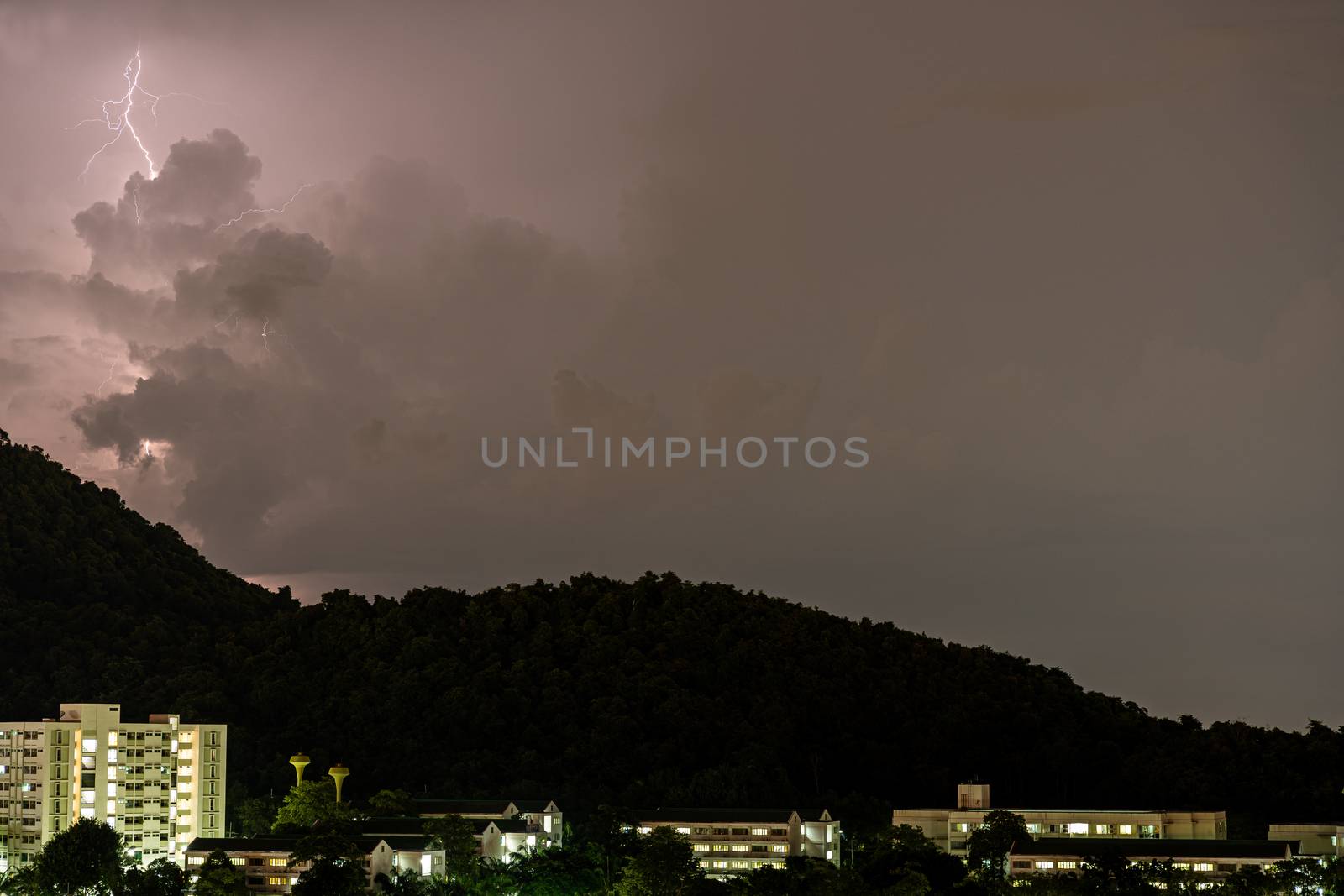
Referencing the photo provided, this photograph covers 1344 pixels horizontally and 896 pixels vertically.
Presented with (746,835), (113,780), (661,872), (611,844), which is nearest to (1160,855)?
(746,835)

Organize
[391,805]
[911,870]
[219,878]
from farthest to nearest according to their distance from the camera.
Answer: [391,805]
[911,870]
[219,878]

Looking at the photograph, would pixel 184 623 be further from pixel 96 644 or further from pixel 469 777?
pixel 469 777

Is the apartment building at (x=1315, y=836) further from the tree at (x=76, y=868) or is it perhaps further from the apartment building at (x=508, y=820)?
the tree at (x=76, y=868)

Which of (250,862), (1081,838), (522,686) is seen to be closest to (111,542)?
(522,686)

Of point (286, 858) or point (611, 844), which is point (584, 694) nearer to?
point (611, 844)

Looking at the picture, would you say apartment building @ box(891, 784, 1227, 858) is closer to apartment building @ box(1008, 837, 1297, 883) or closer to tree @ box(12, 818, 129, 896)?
apartment building @ box(1008, 837, 1297, 883)

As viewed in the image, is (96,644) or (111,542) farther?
(111,542)

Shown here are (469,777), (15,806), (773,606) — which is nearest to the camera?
(15,806)
